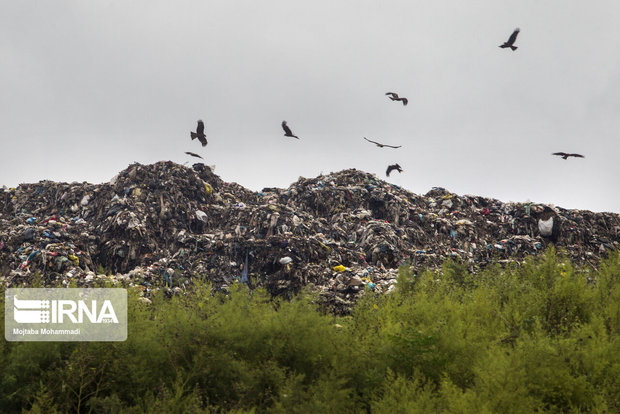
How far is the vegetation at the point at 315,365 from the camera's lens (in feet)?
21.6

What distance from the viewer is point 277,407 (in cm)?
653

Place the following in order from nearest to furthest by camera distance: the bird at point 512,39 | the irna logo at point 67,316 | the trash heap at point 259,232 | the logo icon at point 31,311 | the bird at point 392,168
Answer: the irna logo at point 67,316 < the logo icon at point 31,311 < the bird at point 512,39 < the trash heap at point 259,232 < the bird at point 392,168

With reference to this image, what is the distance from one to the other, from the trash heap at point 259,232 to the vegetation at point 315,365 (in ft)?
12.5

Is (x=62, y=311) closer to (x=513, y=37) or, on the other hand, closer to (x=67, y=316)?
(x=67, y=316)

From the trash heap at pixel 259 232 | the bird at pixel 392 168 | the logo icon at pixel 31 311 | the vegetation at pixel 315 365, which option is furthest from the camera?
the bird at pixel 392 168

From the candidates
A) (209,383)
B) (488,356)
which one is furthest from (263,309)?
(488,356)

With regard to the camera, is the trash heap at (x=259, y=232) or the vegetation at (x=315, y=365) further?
the trash heap at (x=259, y=232)

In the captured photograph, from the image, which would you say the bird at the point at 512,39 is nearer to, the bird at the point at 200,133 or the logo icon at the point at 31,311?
the bird at the point at 200,133

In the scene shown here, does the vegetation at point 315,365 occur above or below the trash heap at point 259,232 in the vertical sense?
below

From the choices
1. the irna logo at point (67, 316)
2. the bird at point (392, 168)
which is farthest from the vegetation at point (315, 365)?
the bird at point (392, 168)

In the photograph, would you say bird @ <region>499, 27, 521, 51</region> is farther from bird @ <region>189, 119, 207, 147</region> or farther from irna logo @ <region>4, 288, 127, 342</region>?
irna logo @ <region>4, 288, 127, 342</region>

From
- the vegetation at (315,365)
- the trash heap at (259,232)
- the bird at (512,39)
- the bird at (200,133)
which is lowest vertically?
the vegetation at (315,365)

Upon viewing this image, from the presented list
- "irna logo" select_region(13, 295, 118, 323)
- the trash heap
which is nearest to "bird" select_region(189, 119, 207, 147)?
the trash heap

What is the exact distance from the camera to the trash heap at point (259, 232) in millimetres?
14117
